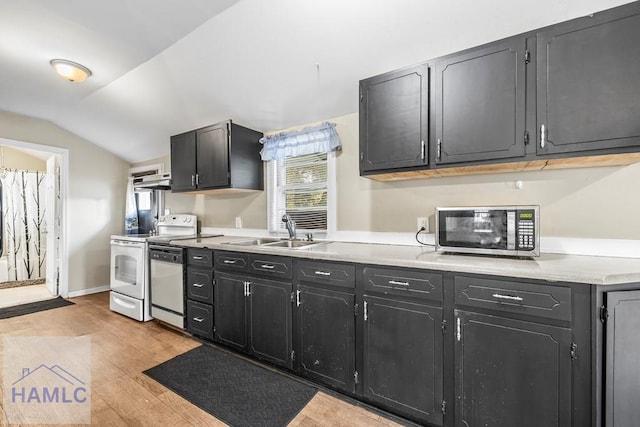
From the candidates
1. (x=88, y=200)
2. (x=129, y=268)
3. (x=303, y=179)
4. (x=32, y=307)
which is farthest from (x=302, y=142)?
(x=32, y=307)

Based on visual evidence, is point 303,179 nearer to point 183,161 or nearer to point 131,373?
point 183,161

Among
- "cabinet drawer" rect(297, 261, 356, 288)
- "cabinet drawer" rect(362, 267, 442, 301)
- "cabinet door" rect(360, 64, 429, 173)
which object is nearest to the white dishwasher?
"cabinet drawer" rect(297, 261, 356, 288)

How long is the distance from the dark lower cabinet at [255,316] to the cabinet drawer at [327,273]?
19cm

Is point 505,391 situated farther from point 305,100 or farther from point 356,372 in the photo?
point 305,100

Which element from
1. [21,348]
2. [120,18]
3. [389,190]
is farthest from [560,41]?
[21,348]

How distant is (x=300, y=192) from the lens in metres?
2.91

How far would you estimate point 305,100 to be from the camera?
2516 mm

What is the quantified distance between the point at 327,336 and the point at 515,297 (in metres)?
1.13

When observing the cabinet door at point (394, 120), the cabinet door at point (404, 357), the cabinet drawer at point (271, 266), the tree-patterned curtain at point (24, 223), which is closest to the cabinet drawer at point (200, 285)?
the cabinet drawer at point (271, 266)

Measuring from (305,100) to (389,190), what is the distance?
A: 3.70 feet

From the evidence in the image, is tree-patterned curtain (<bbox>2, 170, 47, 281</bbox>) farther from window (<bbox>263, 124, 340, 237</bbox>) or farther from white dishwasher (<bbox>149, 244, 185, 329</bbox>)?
window (<bbox>263, 124, 340, 237</bbox>)

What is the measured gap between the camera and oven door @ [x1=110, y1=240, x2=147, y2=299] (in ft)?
10.2

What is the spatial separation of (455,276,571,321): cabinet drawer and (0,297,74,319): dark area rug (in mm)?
4959

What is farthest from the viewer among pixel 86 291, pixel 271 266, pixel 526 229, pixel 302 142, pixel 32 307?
pixel 86 291
